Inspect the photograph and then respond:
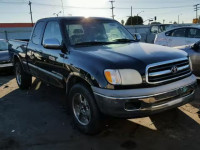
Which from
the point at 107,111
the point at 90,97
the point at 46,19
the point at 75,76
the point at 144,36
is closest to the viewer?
the point at 107,111

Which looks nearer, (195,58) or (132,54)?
(132,54)

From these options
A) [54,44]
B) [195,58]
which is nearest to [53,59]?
[54,44]

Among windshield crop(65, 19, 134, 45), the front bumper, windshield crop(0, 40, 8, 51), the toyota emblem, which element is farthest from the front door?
windshield crop(0, 40, 8, 51)

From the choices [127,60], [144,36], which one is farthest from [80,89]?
[144,36]

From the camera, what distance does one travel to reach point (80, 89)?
3629 millimetres

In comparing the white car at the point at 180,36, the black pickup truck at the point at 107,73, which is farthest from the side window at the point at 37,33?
the white car at the point at 180,36

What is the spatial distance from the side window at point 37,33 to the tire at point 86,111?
6.39 ft

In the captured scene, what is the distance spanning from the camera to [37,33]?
548 centimetres

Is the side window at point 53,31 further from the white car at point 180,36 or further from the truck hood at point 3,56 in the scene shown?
the white car at point 180,36

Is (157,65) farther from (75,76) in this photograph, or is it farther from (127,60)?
(75,76)

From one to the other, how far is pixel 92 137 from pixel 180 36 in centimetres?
718

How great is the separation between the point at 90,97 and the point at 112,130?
860 millimetres

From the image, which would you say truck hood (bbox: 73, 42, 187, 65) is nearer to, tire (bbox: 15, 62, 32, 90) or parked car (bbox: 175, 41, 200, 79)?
parked car (bbox: 175, 41, 200, 79)

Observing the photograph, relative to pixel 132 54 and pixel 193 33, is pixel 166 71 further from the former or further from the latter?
pixel 193 33
